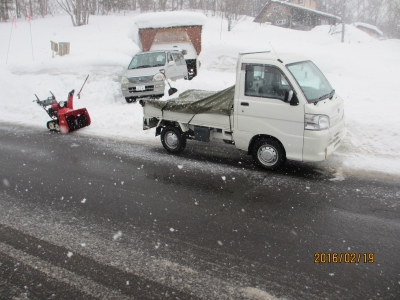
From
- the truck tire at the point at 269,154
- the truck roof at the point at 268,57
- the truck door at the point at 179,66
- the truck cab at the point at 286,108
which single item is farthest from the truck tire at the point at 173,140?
the truck door at the point at 179,66

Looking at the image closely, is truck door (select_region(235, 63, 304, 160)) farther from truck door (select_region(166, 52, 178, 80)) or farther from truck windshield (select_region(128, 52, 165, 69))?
truck windshield (select_region(128, 52, 165, 69))

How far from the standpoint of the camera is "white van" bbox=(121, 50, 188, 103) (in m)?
12.6

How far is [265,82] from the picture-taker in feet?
21.0

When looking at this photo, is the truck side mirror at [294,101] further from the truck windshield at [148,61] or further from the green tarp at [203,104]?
the truck windshield at [148,61]

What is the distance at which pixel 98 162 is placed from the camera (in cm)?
762

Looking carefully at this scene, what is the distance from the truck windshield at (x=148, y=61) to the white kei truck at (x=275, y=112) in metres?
7.25

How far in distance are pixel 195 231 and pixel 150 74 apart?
30.4 ft

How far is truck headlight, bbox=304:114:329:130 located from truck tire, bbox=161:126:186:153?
300cm

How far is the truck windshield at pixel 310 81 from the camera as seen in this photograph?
20.6 ft

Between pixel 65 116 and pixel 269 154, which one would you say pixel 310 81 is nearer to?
pixel 269 154

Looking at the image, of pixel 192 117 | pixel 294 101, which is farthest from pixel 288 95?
pixel 192 117

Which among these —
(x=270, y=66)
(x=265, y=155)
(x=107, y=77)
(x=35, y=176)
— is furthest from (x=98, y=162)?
(x=107, y=77)

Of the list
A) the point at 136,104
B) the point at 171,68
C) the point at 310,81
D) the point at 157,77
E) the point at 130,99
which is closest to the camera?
the point at 310,81

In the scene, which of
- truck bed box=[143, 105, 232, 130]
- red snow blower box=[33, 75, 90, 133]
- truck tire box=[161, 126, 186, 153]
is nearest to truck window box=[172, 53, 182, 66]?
red snow blower box=[33, 75, 90, 133]
